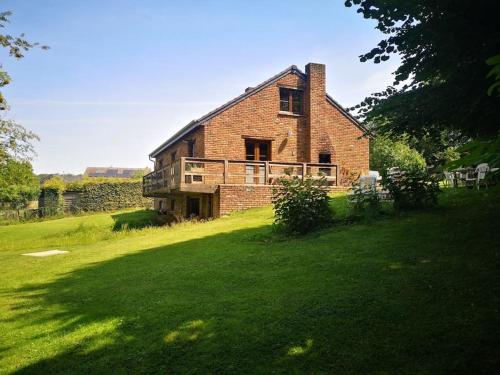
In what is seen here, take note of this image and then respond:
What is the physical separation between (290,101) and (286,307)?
60.1 feet

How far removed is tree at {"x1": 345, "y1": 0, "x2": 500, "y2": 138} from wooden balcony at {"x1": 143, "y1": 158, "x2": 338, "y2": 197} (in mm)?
8652

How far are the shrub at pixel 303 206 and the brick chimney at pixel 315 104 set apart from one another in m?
11.6

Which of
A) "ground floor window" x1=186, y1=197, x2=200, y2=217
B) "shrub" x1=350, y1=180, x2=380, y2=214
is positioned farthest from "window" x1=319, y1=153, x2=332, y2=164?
"shrub" x1=350, y1=180, x2=380, y2=214

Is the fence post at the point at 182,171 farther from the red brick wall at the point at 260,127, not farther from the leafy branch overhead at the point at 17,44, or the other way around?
the leafy branch overhead at the point at 17,44

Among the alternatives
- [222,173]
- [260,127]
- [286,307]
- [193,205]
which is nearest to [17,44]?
[222,173]

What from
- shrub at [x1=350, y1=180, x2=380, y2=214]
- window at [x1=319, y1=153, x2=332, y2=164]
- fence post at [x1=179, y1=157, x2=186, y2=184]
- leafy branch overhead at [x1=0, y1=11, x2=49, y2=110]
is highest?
leafy branch overhead at [x1=0, y1=11, x2=49, y2=110]

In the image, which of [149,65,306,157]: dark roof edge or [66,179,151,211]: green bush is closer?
[149,65,306,157]: dark roof edge

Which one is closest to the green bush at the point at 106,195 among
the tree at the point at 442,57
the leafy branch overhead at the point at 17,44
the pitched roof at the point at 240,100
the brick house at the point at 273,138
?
the brick house at the point at 273,138

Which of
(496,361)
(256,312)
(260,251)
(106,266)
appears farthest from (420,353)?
(106,266)

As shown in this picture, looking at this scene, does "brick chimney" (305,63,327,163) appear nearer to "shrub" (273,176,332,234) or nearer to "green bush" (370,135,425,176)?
"shrub" (273,176,332,234)

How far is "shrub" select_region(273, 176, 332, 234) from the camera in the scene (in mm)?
9352

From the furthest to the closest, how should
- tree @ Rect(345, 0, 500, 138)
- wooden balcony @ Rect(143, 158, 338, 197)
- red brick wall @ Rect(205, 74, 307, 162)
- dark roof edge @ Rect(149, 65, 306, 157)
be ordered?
red brick wall @ Rect(205, 74, 307, 162) → dark roof edge @ Rect(149, 65, 306, 157) → wooden balcony @ Rect(143, 158, 338, 197) → tree @ Rect(345, 0, 500, 138)

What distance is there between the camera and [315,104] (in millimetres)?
21594

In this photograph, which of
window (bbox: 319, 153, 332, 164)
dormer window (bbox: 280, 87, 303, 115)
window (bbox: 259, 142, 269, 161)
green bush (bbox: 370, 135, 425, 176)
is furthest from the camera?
green bush (bbox: 370, 135, 425, 176)
